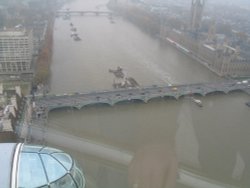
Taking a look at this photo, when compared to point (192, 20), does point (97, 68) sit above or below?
below

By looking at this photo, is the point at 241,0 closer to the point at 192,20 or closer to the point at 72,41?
the point at 192,20

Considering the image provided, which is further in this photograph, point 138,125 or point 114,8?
point 114,8

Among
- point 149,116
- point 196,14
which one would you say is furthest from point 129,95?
point 196,14

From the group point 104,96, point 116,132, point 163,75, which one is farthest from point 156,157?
point 163,75

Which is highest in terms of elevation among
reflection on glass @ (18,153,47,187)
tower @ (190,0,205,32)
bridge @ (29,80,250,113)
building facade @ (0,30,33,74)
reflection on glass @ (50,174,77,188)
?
reflection on glass @ (18,153,47,187)

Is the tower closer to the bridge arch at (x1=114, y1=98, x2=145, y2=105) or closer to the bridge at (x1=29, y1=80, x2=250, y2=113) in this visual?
the bridge at (x1=29, y1=80, x2=250, y2=113)

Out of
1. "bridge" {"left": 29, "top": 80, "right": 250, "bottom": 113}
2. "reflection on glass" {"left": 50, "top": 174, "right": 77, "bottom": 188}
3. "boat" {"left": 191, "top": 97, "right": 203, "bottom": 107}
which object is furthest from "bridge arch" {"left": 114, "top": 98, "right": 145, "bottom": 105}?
"reflection on glass" {"left": 50, "top": 174, "right": 77, "bottom": 188}
